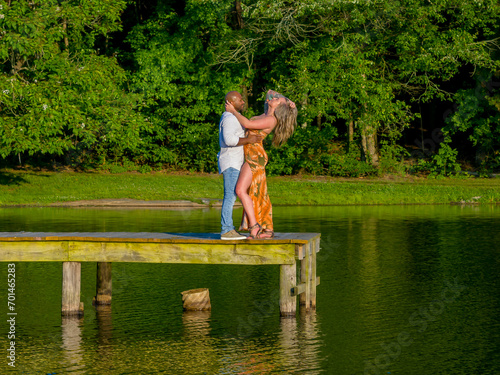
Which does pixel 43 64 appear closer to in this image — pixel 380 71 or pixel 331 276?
pixel 380 71

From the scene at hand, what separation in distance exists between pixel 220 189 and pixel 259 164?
2095 cm

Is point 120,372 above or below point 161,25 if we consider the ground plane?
below

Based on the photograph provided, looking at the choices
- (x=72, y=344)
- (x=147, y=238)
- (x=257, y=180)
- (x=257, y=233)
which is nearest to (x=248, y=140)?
(x=257, y=180)

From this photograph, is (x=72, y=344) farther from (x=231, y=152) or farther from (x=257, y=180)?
(x=257, y=180)

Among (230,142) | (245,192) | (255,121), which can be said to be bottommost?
(245,192)

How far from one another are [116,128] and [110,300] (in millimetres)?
19866

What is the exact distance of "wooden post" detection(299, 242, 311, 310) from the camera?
12.5 meters

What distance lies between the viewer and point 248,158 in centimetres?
1277

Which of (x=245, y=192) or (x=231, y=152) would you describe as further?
(x=245, y=192)

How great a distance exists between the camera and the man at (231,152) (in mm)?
12320

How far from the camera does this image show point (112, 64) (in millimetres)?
35000

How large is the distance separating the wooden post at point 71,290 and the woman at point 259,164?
Result: 8.05 ft

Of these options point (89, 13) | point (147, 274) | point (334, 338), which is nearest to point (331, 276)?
point (147, 274)

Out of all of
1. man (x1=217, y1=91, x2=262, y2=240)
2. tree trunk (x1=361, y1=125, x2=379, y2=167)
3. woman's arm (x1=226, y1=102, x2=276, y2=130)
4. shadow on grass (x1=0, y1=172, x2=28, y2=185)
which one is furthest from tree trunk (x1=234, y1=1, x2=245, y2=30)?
man (x1=217, y1=91, x2=262, y2=240)
